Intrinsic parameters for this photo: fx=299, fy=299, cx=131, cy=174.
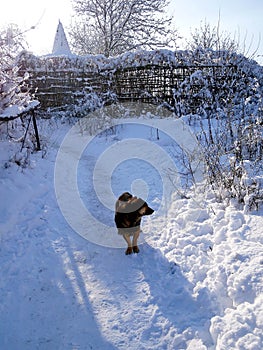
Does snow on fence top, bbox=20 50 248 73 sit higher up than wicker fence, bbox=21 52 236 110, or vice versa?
snow on fence top, bbox=20 50 248 73

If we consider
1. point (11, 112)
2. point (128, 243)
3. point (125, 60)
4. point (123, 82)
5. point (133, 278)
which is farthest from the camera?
point (123, 82)

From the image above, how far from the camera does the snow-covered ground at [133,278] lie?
253 centimetres

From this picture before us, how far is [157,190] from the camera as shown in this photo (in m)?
5.52

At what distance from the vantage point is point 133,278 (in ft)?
10.9

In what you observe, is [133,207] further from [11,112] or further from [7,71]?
[7,71]

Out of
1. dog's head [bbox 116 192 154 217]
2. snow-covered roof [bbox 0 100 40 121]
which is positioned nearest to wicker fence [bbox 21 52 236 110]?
snow-covered roof [bbox 0 100 40 121]

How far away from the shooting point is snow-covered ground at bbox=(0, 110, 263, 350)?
253 centimetres

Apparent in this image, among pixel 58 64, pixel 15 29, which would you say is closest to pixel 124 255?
pixel 15 29

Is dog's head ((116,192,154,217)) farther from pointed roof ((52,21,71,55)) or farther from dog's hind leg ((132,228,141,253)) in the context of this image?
pointed roof ((52,21,71,55))

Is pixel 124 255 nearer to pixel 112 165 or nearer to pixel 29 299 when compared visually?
pixel 29 299

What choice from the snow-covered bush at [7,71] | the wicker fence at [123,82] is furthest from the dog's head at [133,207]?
the wicker fence at [123,82]

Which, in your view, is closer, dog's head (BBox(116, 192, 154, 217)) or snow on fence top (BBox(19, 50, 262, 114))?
dog's head (BBox(116, 192, 154, 217))

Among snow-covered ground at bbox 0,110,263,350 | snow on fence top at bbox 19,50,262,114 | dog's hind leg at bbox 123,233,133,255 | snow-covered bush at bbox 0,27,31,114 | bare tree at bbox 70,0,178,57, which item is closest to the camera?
snow-covered ground at bbox 0,110,263,350

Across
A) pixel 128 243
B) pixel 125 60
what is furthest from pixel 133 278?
pixel 125 60
